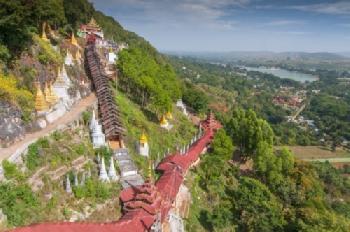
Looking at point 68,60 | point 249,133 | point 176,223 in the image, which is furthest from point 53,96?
point 249,133

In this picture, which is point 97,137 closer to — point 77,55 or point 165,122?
point 165,122

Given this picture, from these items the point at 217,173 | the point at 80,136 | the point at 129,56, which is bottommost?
the point at 217,173

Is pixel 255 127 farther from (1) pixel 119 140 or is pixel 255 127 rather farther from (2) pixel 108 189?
(2) pixel 108 189

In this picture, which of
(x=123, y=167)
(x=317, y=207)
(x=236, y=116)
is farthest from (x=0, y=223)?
(x=236, y=116)

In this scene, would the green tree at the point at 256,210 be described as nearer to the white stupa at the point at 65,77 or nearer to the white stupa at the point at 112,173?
the white stupa at the point at 112,173

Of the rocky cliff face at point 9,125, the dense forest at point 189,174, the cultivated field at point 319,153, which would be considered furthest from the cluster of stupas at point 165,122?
the cultivated field at point 319,153

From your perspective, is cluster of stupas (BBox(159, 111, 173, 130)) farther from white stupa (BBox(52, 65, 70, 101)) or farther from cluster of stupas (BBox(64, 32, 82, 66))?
white stupa (BBox(52, 65, 70, 101))
